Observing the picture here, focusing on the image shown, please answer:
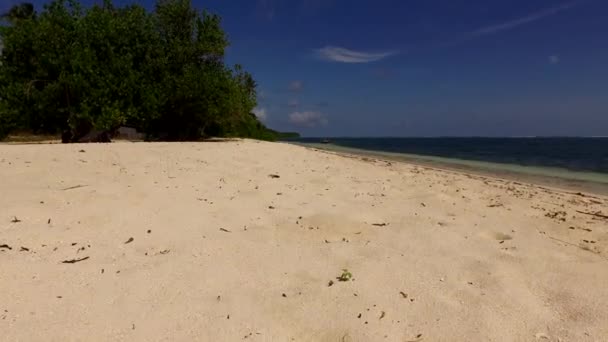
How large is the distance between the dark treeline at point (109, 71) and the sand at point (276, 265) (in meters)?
10.8

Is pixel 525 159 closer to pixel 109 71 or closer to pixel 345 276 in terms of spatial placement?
pixel 109 71

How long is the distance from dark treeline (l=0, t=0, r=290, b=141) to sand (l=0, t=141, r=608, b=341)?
35.4 ft

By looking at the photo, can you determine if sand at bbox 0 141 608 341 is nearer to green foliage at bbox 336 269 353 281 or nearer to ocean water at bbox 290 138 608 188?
green foliage at bbox 336 269 353 281

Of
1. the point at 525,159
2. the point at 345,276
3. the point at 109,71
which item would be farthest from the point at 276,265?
the point at 525,159

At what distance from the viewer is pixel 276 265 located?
12.0ft

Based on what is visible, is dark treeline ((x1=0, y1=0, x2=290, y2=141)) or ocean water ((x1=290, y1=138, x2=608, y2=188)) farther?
ocean water ((x1=290, y1=138, x2=608, y2=188))

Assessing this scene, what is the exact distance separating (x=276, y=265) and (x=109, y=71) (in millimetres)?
16449

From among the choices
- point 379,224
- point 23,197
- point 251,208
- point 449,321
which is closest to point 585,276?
point 449,321

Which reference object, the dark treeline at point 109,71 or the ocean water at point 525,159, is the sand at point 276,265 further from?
the ocean water at point 525,159

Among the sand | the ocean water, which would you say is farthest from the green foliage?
the ocean water

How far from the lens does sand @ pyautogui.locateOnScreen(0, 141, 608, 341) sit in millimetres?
2709

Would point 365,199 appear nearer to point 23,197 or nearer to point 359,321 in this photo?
point 359,321

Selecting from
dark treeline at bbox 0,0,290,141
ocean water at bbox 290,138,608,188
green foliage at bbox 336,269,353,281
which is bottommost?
green foliage at bbox 336,269,353,281

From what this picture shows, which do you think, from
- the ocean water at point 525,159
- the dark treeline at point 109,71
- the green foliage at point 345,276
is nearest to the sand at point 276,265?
the green foliage at point 345,276
